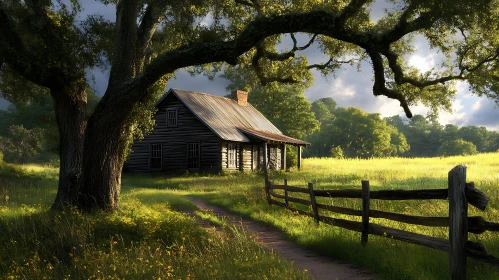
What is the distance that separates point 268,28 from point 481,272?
705cm

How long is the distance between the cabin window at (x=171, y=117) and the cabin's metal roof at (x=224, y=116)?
117 cm

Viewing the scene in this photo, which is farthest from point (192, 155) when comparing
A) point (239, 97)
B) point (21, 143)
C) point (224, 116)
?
point (21, 143)

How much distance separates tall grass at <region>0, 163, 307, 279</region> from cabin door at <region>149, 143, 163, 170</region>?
71.9 ft

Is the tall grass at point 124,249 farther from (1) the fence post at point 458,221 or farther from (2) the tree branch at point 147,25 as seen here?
(2) the tree branch at point 147,25

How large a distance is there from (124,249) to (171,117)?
87.0 feet

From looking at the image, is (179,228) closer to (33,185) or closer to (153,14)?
(153,14)

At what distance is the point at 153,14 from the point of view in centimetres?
1366

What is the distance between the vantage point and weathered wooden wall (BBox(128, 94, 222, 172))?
3325 centimetres

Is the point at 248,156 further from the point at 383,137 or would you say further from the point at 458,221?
the point at 383,137

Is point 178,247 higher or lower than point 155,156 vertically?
lower

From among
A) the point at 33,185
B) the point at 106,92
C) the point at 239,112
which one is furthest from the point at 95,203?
the point at 239,112

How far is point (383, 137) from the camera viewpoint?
8006 centimetres

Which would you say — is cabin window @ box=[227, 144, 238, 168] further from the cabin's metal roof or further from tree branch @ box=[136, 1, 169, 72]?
tree branch @ box=[136, 1, 169, 72]

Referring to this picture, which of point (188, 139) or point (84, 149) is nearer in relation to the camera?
point (84, 149)
